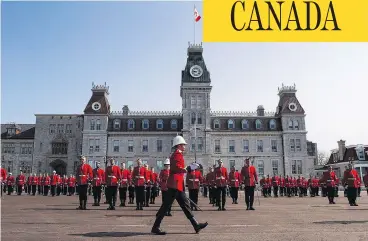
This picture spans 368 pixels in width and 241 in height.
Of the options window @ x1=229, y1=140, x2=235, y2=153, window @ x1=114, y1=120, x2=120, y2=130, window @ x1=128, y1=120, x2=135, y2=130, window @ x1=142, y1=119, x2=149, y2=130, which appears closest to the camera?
window @ x1=229, y1=140, x2=235, y2=153

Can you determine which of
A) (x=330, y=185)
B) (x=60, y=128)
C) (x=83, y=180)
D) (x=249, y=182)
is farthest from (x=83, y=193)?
(x=60, y=128)

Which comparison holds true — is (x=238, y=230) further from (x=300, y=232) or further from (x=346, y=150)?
(x=346, y=150)

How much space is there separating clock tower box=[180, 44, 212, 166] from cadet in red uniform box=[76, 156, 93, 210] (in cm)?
4100

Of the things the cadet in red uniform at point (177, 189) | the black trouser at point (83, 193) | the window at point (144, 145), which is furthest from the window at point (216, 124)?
the cadet in red uniform at point (177, 189)

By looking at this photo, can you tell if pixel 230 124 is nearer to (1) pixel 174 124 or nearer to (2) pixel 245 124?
(2) pixel 245 124

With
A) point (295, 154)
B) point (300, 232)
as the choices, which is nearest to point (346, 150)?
point (295, 154)

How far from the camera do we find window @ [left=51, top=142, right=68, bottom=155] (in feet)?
202

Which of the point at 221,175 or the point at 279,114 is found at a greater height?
the point at 279,114

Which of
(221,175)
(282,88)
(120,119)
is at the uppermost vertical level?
(282,88)

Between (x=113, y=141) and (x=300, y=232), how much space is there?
2096 inches

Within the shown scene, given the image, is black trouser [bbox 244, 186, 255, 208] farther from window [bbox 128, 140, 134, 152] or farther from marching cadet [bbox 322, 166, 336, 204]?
window [bbox 128, 140, 134, 152]

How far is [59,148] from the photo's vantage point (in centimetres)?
6169

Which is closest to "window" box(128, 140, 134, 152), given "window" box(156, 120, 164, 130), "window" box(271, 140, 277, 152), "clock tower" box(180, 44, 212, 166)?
"window" box(156, 120, 164, 130)

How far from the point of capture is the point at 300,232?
26.6 ft
